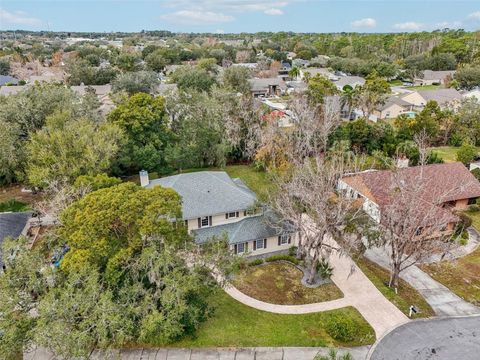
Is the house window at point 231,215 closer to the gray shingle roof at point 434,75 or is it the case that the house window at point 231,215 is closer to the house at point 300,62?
the gray shingle roof at point 434,75

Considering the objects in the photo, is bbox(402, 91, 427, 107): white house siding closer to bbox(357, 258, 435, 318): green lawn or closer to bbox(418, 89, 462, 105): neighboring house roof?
bbox(418, 89, 462, 105): neighboring house roof

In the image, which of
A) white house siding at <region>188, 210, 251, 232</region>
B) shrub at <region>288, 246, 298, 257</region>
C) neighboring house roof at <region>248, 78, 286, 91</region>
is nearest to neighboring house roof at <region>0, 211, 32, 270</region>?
white house siding at <region>188, 210, 251, 232</region>

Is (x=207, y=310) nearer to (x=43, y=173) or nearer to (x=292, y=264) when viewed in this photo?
(x=292, y=264)

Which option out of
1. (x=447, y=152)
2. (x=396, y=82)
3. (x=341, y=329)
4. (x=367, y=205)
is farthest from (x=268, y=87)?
(x=341, y=329)

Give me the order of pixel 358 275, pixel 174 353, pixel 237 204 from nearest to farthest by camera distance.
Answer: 1. pixel 174 353
2. pixel 358 275
3. pixel 237 204

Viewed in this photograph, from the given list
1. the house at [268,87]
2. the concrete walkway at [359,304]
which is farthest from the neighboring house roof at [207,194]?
the house at [268,87]

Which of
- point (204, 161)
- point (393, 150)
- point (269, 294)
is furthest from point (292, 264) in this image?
point (393, 150)

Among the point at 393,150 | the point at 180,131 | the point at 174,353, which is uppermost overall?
the point at 180,131
